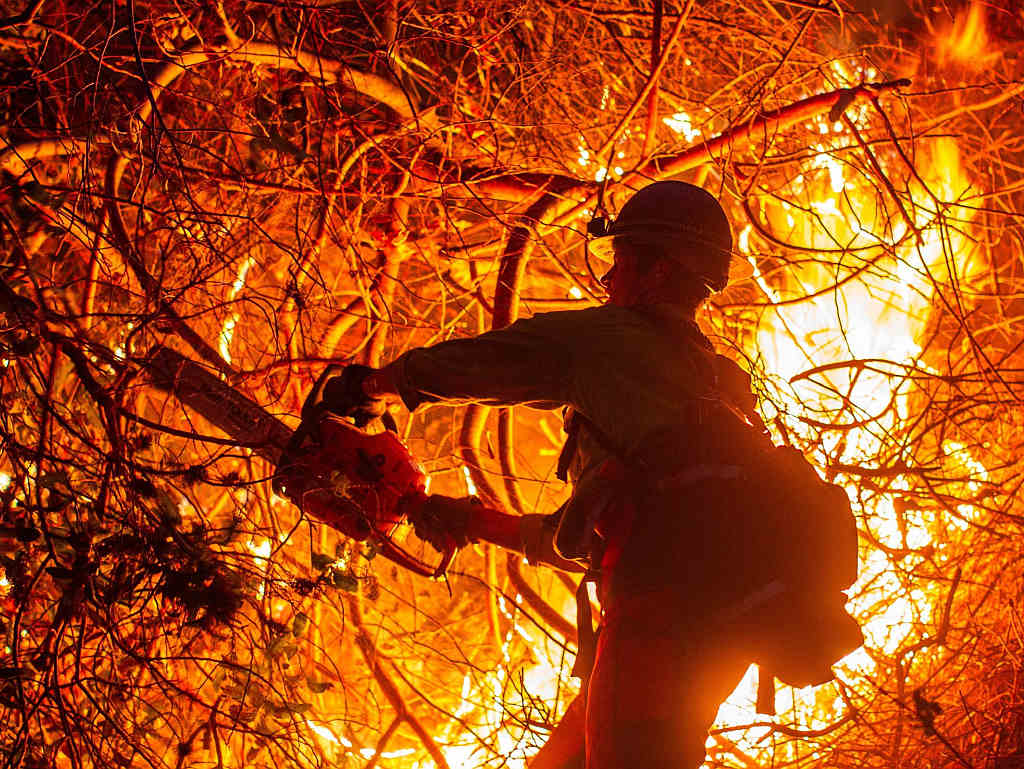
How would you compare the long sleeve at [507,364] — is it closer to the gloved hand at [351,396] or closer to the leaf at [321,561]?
the gloved hand at [351,396]

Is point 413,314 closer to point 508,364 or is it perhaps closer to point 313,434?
point 313,434

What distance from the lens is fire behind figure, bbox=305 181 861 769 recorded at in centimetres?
211

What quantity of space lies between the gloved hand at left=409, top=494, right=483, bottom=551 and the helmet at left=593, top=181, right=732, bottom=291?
91cm

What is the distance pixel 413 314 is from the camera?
13.3 feet

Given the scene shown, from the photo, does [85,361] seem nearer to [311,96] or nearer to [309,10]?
[309,10]

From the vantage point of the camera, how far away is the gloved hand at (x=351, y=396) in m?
2.59

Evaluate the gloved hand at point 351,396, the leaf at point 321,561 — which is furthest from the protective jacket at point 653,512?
the leaf at point 321,561

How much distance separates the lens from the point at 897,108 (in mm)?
4934

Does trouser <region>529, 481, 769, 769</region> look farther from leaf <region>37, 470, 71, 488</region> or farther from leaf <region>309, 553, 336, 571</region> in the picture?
leaf <region>37, 470, 71, 488</region>

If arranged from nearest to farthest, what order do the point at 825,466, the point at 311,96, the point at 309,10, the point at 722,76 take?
the point at 309,10
the point at 825,466
the point at 311,96
the point at 722,76

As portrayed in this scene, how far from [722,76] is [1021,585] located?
2690mm

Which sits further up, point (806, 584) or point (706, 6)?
point (706, 6)

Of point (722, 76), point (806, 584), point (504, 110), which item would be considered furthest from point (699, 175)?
point (806, 584)

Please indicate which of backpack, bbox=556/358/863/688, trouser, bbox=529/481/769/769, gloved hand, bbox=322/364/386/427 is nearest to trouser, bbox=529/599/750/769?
trouser, bbox=529/481/769/769
